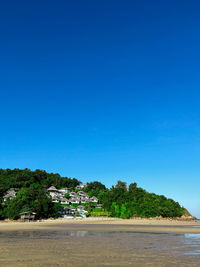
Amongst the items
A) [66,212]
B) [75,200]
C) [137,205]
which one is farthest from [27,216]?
[75,200]

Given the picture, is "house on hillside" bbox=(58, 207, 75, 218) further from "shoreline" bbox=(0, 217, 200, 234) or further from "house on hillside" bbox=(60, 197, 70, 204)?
"shoreline" bbox=(0, 217, 200, 234)

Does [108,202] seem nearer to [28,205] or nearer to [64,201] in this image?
[64,201]

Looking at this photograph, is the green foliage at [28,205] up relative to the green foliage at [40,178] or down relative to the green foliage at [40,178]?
down

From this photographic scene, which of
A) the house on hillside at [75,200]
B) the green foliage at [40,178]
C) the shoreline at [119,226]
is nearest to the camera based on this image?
the shoreline at [119,226]

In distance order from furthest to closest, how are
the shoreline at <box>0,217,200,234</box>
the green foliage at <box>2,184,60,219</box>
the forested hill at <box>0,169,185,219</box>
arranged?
the forested hill at <box>0,169,185,219</box>, the green foliage at <box>2,184,60,219</box>, the shoreline at <box>0,217,200,234</box>

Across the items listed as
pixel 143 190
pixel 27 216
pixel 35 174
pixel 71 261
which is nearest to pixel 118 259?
pixel 71 261

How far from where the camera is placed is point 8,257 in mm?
13820

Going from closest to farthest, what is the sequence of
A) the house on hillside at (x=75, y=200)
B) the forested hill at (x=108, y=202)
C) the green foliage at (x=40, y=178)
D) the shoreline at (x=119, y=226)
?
the shoreline at (x=119, y=226)
the forested hill at (x=108, y=202)
the house on hillside at (x=75, y=200)
the green foliage at (x=40, y=178)

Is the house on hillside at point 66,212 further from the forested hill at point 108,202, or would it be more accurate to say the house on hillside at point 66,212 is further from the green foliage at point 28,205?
the green foliage at point 28,205

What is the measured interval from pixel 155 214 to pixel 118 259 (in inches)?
3817

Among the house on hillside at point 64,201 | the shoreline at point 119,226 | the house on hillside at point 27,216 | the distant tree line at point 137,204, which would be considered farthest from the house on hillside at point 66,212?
the shoreline at point 119,226

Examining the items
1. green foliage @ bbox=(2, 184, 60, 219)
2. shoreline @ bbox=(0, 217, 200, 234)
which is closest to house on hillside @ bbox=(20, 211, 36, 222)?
green foliage @ bbox=(2, 184, 60, 219)

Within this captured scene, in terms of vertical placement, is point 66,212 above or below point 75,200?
below

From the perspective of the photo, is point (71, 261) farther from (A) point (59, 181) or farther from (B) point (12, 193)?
(A) point (59, 181)
